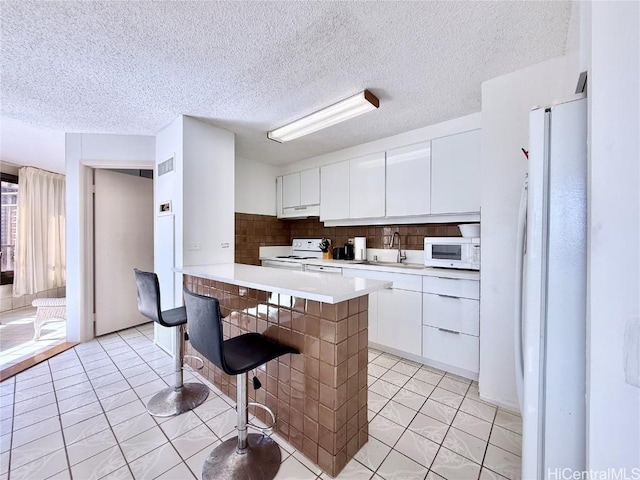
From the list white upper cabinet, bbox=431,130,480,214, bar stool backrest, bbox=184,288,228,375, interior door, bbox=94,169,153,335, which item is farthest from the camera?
interior door, bbox=94,169,153,335

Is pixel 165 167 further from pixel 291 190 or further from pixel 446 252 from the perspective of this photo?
pixel 446 252

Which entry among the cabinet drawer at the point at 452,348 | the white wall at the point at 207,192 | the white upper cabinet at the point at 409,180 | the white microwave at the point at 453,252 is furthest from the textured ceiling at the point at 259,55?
the cabinet drawer at the point at 452,348

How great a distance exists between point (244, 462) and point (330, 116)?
2.46 meters

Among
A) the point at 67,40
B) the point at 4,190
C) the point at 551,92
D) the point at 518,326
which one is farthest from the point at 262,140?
the point at 4,190

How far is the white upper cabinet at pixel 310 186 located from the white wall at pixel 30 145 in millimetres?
2788

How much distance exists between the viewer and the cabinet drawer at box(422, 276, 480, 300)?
2143mm

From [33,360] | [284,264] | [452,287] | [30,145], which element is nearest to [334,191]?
[284,264]

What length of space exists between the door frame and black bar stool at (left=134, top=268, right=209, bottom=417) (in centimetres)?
165

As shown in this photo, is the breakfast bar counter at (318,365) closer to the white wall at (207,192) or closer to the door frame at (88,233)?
the white wall at (207,192)

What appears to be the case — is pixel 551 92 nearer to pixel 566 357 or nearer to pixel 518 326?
pixel 518 326

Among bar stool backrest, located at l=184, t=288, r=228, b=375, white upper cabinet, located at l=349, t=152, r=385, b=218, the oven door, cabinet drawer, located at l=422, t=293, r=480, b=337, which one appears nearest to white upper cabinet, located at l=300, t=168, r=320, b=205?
white upper cabinet, located at l=349, t=152, r=385, b=218

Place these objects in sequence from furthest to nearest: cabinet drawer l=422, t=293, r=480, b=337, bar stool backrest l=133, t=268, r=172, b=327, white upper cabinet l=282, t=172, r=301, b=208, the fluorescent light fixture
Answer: white upper cabinet l=282, t=172, r=301, b=208
cabinet drawer l=422, t=293, r=480, b=337
the fluorescent light fixture
bar stool backrest l=133, t=268, r=172, b=327

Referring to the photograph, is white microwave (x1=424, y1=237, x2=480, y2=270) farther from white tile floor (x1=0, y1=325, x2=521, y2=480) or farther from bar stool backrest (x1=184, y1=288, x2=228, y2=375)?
bar stool backrest (x1=184, y1=288, x2=228, y2=375)

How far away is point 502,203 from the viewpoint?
71.7 inches
